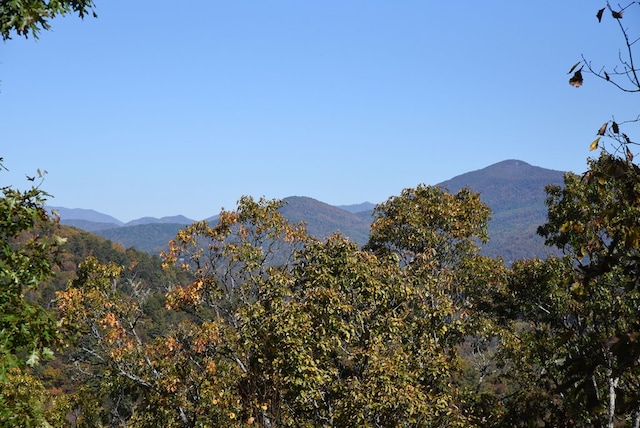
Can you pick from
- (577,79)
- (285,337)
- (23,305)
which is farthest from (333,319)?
(577,79)

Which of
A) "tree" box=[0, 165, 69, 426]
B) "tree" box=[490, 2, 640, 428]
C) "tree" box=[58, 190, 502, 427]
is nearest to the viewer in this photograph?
"tree" box=[490, 2, 640, 428]

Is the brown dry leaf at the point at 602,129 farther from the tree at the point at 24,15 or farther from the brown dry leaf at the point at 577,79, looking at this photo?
the tree at the point at 24,15

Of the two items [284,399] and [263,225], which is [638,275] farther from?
[263,225]

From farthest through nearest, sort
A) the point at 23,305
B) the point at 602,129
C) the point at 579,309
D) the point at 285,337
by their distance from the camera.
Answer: the point at 579,309
the point at 285,337
the point at 23,305
the point at 602,129

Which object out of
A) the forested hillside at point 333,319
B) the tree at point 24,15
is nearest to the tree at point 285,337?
the forested hillside at point 333,319

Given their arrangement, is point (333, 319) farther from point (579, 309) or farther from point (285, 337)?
point (579, 309)

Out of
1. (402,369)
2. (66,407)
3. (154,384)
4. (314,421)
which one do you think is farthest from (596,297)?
(66,407)

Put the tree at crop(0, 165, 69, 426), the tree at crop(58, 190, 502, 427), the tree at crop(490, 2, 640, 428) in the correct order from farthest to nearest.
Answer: the tree at crop(58, 190, 502, 427)
the tree at crop(0, 165, 69, 426)
the tree at crop(490, 2, 640, 428)

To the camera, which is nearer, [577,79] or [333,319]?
[577,79]

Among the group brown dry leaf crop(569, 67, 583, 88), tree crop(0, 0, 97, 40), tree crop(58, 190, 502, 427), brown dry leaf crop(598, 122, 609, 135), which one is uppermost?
tree crop(0, 0, 97, 40)

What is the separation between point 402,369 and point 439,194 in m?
14.6

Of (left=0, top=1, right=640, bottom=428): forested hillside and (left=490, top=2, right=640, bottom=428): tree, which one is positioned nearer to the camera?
(left=490, top=2, right=640, bottom=428): tree

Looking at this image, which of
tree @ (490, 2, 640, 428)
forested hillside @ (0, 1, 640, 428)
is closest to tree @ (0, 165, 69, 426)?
forested hillside @ (0, 1, 640, 428)

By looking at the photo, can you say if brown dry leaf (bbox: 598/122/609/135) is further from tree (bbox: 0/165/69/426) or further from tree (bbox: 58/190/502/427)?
tree (bbox: 58/190/502/427)
